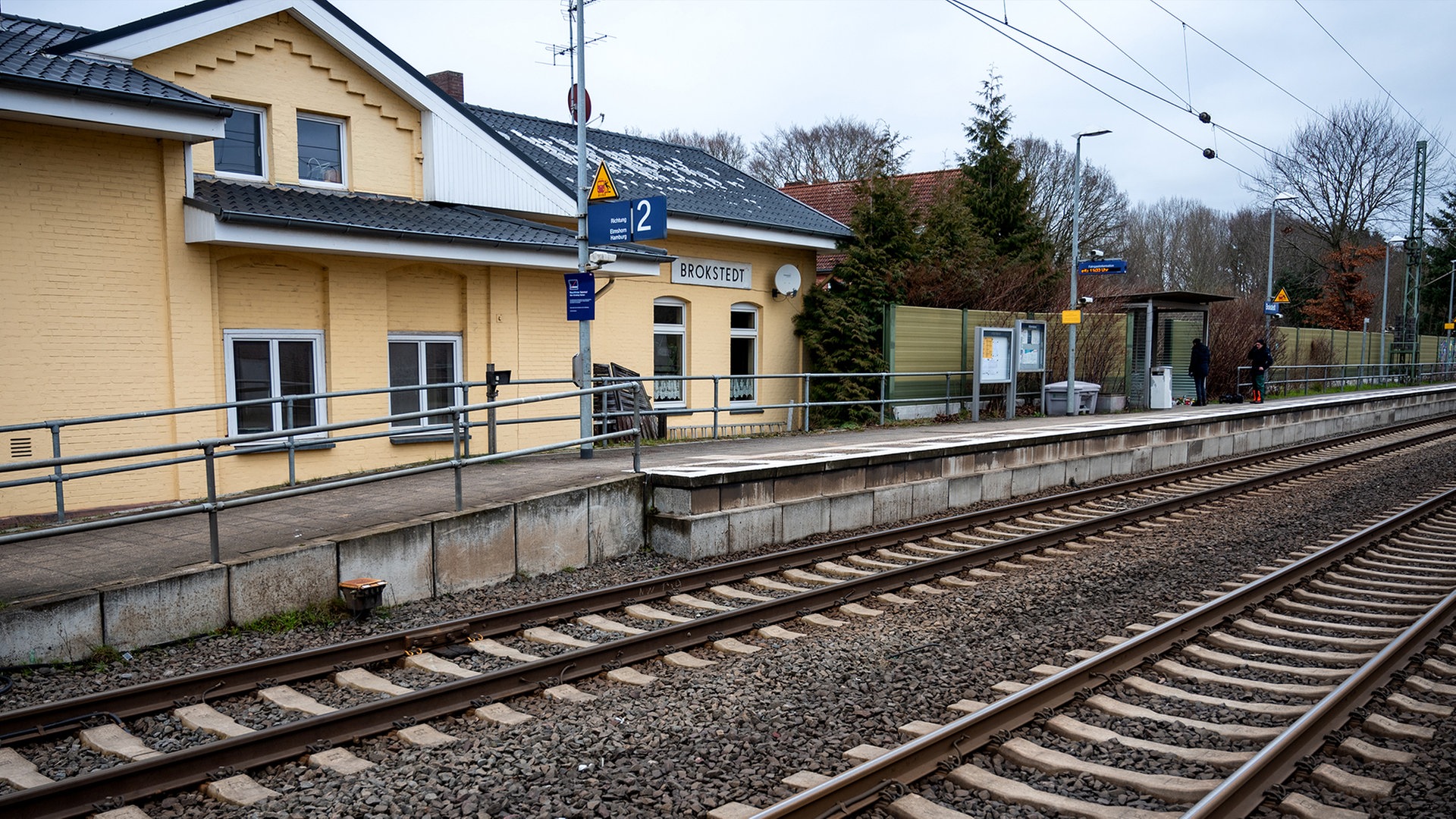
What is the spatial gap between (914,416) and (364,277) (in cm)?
1138

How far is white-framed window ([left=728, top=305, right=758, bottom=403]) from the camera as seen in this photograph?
66.6 feet

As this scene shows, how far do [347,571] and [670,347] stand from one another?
1227 cm

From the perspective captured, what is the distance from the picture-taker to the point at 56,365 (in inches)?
425

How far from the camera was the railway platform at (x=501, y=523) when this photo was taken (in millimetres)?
6375

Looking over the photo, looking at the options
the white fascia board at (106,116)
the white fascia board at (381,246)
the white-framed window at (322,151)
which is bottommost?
the white fascia board at (381,246)

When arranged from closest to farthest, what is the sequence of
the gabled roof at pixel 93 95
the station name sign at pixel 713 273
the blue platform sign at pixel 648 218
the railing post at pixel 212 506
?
the railing post at pixel 212 506 < the gabled roof at pixel 93 95 < the blue platform sign at pixel 648 218 < the station name sign at pixel 713 273

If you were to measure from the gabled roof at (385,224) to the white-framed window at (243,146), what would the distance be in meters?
0.22

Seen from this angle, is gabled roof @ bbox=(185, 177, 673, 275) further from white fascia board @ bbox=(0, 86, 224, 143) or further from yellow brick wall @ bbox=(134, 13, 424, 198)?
white fascia board @ bbox=(0, 86, 224, 143)

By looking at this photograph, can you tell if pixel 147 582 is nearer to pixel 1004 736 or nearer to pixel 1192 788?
pixel 1004 736

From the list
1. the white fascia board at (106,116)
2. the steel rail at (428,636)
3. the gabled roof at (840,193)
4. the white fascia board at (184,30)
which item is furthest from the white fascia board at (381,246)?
the gabled roof at (840,193)

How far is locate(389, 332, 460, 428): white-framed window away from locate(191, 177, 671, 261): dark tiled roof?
5.88 feet

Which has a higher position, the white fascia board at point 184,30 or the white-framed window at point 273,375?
the white fascia board at point 184,30

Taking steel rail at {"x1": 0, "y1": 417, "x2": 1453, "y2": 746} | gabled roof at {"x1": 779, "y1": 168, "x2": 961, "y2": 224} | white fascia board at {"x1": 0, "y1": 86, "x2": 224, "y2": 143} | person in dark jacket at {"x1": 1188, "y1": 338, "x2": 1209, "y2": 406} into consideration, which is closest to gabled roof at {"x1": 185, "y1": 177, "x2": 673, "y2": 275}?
white fascia board at {"x1": 0, "y1": 86, "x2": 224, "y2": 143}

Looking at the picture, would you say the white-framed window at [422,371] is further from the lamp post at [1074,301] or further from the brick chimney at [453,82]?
the lamp post at [1074,301]
